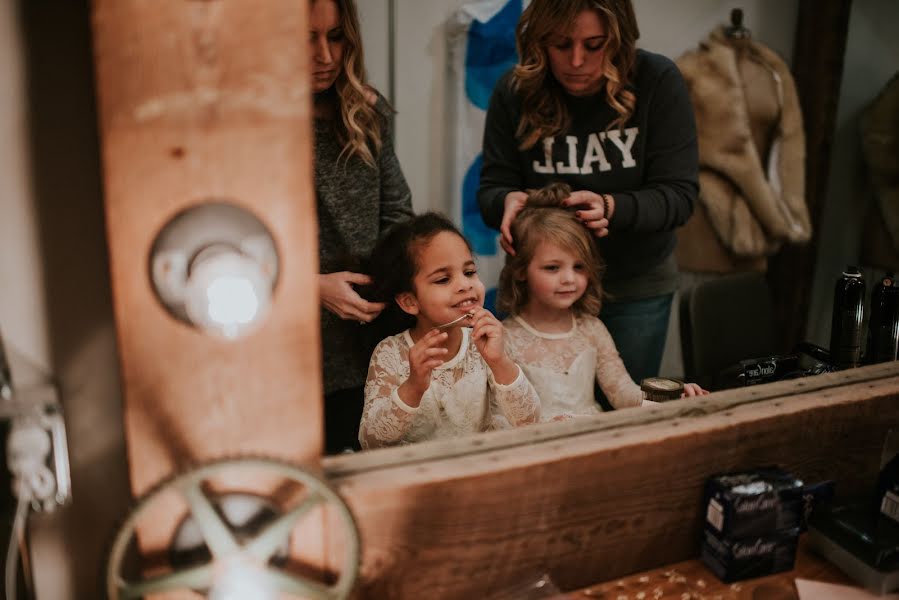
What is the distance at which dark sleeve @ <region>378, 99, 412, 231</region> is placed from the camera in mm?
1731

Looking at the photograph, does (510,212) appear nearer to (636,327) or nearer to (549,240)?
(549,240)

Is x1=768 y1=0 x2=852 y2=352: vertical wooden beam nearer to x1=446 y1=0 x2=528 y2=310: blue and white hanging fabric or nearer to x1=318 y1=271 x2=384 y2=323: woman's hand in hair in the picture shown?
x1=446 y1=0 x2=528 y2=310: blue and white hanging fabric

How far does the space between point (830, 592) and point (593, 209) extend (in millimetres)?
940

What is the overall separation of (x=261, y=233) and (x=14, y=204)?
24 centimetres

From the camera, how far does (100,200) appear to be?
0.77 metres

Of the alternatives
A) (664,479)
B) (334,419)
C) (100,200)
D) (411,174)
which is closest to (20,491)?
(100,200)

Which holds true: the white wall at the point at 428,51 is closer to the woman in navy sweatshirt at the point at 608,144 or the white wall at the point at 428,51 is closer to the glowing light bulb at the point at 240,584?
the woman in navy sweatshirt at the point at 608,144

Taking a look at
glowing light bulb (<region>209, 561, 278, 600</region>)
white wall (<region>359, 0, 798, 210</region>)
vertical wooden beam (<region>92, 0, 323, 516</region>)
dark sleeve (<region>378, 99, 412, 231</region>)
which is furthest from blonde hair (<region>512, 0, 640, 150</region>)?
glowing light bulb (<region>209, 561, 278, 600</region>)

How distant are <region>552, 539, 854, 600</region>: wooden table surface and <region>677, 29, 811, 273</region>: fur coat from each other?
2.08 m

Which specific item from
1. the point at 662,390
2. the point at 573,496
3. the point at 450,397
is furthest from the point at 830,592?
the point at 450,397

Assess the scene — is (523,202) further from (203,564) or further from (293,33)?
(203,564)

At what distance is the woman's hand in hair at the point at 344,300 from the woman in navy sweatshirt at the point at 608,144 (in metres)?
0.40

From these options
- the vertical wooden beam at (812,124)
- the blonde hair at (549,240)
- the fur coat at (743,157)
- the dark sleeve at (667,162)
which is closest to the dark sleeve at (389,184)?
the blonde hair at (549,240)

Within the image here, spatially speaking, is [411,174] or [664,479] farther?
[411,174]
